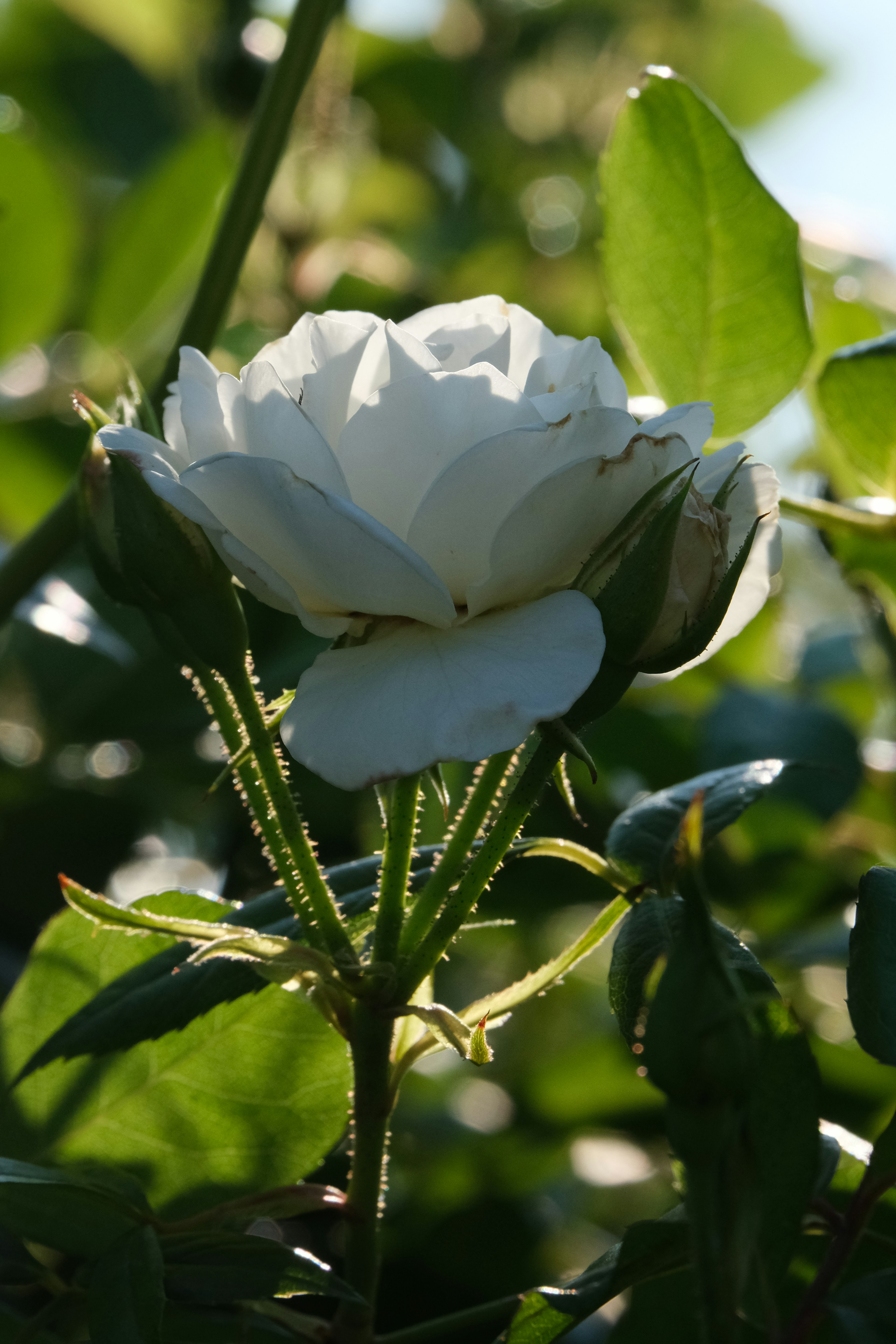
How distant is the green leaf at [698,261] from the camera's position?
0.57m

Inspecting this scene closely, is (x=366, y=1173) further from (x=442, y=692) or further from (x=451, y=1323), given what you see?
(x=442, y=692)

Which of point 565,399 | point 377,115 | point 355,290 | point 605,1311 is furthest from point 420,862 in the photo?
point 377,115

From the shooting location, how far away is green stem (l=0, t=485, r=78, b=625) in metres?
0.67

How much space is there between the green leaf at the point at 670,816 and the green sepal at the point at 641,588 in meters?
0.10

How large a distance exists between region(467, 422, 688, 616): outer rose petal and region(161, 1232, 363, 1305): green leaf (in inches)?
9.1

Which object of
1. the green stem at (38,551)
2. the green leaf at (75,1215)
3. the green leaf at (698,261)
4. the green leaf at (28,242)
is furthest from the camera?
the green leaf at (28,242)

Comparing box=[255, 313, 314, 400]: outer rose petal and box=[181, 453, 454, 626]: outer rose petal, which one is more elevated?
box=[255, 313, 314, 400]: outer rose petal

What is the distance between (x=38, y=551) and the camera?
2.20ft

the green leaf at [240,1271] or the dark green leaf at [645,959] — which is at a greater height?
the dark green leaf at [645,959]

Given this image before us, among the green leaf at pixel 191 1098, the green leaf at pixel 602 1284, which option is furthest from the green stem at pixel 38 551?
the green leaf at pixel 602 1284

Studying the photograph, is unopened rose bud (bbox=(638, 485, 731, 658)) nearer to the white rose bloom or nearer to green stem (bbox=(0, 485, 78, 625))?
the white rose bloom

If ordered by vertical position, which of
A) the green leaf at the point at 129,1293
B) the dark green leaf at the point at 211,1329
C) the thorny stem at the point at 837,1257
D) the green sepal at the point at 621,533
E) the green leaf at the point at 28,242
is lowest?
the dark green leaf at the point at 211,1329

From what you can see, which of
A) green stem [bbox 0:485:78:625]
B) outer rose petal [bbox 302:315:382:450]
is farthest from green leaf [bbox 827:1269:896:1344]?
green stem [bbox 0:485:78:625]

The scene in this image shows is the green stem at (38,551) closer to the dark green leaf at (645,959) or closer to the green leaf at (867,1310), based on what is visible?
the dark green leaf at (645,959)
